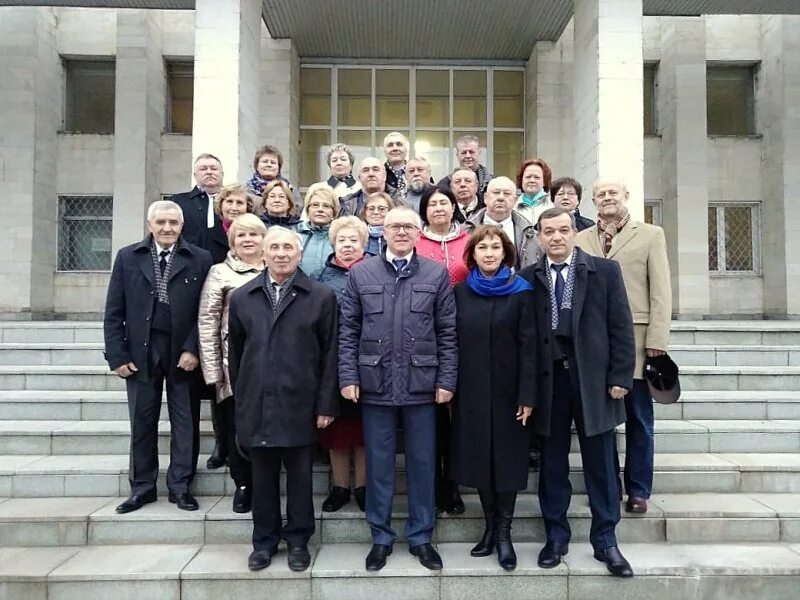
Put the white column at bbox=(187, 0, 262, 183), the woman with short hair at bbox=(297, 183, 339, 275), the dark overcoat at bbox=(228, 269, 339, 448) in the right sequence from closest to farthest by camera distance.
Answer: the dark overcoat at bbox=(228, 269, 339, 448)
the woman with short hair at bbox=(297, 183, 339, 275)
the white column at bbox=(187, 0, 262, 183)

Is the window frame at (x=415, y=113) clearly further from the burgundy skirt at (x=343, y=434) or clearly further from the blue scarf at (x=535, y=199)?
the burgundy skirt at (x=343, y=434)

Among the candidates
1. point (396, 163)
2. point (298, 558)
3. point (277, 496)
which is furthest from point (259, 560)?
point (396, 163)

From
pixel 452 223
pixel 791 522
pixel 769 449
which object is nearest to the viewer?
pixel 791 522

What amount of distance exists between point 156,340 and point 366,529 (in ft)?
6.53

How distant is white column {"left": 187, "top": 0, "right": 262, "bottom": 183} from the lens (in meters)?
8.79

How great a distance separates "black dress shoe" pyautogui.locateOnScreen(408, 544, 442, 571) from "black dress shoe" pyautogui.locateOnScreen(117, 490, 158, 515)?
198 cm

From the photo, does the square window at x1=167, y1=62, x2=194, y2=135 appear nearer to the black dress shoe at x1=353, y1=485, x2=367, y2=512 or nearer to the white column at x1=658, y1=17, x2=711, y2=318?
the white column at x1=658, y1=17, x2=711, y2=318

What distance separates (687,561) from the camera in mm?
3865

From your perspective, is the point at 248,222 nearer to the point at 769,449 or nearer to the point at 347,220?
the point at 347,220

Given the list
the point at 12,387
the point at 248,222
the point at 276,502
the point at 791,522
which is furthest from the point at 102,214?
the point at 791,522

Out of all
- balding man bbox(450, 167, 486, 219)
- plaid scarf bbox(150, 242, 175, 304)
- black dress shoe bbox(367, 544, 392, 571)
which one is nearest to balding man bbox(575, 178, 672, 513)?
balding man bbox(450, 167, 486, 219)

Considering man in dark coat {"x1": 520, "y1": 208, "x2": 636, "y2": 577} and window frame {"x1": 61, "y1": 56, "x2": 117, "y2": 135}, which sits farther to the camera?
window frame {"x1": 61, "y1": 56, "x2": 117, "y2": 135}

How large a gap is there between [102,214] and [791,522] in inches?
564

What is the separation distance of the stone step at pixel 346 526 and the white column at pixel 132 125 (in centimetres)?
1006
